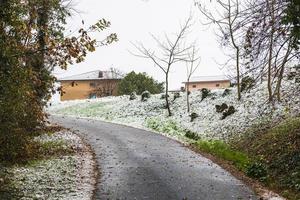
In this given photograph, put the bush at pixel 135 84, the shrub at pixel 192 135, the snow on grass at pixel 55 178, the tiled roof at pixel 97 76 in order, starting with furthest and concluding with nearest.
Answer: the tiled roof at pixel 97 76 → the bush at pixel 135 84 → the shrub at pixel 192 135 → the snow on grass at pixel 55 178

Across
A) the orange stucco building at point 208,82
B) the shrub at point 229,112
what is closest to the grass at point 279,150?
the shrub at point 229,112

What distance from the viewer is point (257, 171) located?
14.7m

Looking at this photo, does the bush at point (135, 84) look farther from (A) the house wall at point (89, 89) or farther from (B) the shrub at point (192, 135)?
(B) the shrub at point (192, 135)

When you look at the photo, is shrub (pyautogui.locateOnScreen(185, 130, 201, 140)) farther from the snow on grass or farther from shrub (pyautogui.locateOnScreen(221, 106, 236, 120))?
the snow on grass

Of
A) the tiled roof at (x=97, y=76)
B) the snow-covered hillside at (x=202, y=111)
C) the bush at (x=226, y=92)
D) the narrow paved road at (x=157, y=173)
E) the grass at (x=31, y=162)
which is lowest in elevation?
the narrow paved road at (x=157, y=173)

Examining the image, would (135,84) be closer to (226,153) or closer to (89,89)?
(89,89)

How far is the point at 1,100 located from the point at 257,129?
1350 centimetres

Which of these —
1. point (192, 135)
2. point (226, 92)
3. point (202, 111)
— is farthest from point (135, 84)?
point (192, 135)

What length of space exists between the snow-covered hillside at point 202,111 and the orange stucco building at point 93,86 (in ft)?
84.9

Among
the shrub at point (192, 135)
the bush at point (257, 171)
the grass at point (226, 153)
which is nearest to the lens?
the bush at point (257, 171)

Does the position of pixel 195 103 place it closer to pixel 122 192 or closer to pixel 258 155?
pixel 258 155

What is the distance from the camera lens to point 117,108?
3859cm

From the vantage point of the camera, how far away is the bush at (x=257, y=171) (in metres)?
14.6

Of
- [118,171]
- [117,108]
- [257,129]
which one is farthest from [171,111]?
[118,171]
